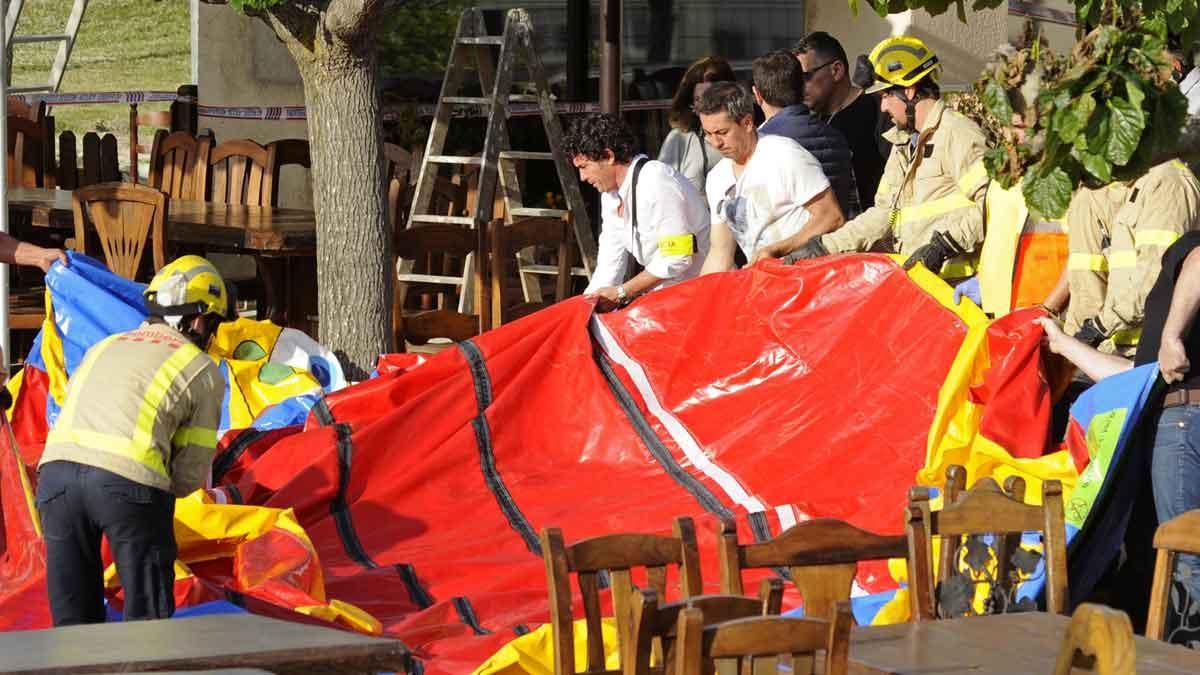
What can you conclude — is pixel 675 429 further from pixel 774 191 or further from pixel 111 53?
pixel 111 53

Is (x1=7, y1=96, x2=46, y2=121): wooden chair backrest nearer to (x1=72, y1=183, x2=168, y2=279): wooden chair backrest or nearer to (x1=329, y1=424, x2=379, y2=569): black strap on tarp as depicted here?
(x1=72, y1=183, x2=168, y2=279): wooden chair backrest

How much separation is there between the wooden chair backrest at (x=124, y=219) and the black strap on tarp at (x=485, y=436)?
2010 millimetres

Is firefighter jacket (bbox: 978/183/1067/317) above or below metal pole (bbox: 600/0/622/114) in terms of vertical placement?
below

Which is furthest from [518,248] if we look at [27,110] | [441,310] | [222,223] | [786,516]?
[27,110]

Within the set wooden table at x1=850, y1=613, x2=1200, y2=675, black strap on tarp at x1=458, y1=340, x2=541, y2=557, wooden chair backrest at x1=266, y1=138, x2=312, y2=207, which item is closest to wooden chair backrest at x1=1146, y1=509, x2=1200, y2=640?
wooden table at x1=850, y1=613, x2=1200, y2=675

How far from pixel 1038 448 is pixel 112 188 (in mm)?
4679

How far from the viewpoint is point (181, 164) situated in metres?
11.7

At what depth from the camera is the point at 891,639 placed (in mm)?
3947

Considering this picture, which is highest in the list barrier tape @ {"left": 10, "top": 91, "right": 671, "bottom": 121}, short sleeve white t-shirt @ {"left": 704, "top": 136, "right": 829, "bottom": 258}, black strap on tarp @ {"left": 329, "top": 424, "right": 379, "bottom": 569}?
barrier tape @ {"left": 10, "top": 91, "right": 671, "bottom": 121}

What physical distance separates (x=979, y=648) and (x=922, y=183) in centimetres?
307

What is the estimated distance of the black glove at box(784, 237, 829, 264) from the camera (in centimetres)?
692

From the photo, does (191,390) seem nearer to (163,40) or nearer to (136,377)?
(136,377)

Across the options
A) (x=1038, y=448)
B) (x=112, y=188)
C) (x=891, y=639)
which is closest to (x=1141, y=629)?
(x=1038, y=448)

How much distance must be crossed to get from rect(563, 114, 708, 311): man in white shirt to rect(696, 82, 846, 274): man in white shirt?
20cm
